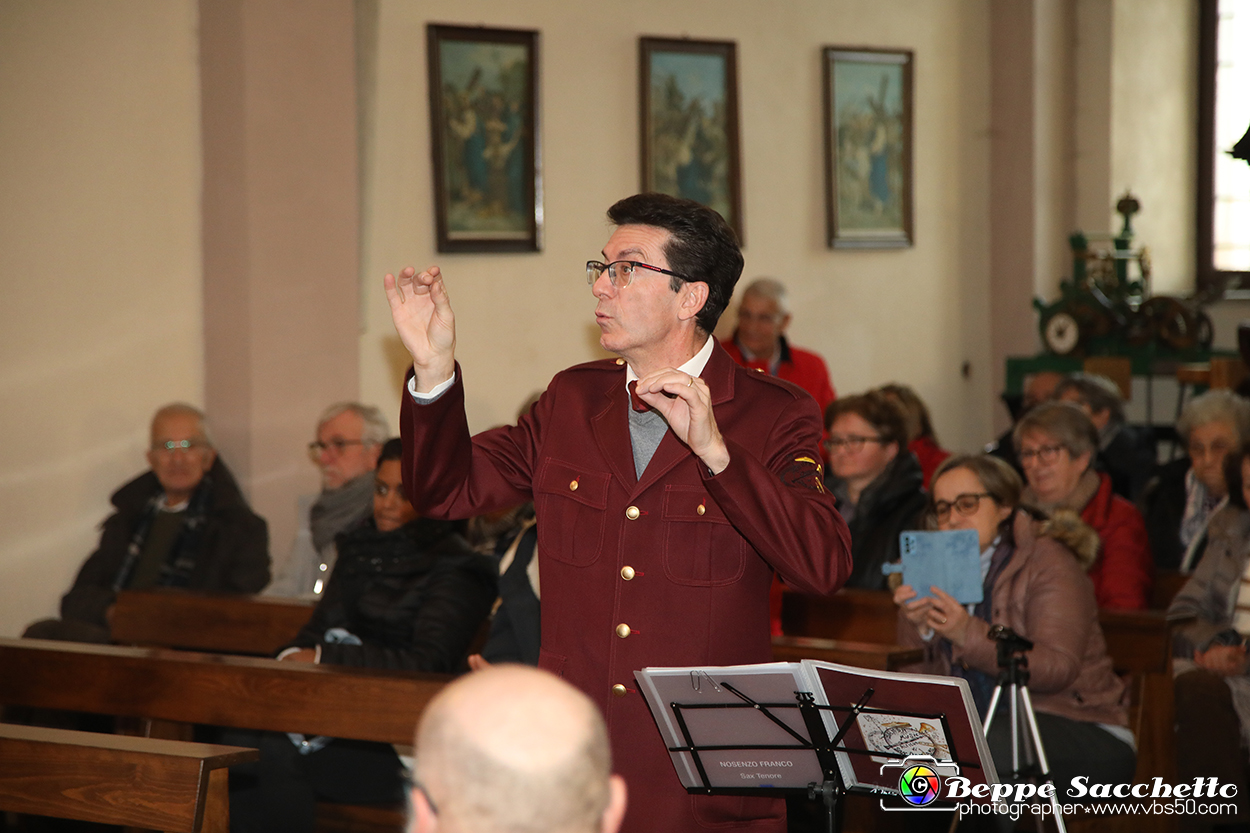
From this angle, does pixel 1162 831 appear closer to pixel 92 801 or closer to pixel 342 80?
pixel 92 801

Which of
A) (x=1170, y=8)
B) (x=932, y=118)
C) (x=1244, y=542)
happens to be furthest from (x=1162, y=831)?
(x=1170, y=8)

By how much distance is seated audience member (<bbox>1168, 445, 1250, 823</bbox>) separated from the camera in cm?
412

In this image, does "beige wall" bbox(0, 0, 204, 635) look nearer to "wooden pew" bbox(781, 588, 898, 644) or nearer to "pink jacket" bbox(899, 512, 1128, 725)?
"wooden pew" bbox(781, 588, 898, 644)

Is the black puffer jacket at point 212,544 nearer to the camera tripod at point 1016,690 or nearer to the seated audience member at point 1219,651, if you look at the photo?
the camera tripod at point 1016,690

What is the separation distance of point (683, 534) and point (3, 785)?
172 cm

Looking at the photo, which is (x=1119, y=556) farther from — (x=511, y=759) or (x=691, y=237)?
(x=511, y=759)

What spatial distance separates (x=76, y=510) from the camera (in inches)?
233

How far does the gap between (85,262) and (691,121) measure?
329 centimetres

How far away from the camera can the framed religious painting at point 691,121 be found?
740 cm

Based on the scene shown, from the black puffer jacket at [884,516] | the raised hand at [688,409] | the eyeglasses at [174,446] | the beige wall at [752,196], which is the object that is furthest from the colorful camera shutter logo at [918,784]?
the beige wall at [752,196]

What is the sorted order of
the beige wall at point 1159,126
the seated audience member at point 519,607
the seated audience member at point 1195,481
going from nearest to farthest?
1. the seated audience member at point 519,607
2. the seated audience member at point 1195,481
3. the beige wall at point 1159,126

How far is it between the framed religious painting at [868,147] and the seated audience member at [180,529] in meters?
4.06

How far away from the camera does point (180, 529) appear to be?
571cm

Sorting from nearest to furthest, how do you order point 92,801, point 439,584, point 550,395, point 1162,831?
point 550,395, point 92,801, point 1162,831, point 439,584
